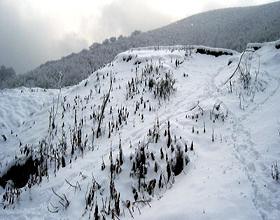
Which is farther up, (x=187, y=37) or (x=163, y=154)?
(x=187, y=37)

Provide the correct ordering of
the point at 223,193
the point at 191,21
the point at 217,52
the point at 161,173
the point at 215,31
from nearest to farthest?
the point at 223,193
the point at 161,173
the point at 217,52
the point at 215,31
the point at 191,21

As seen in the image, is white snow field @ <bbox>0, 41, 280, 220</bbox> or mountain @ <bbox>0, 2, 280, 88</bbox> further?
mountain @ <bbox>0, 2, 280, 88</bbox>

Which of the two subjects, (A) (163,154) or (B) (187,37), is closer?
(A) (163,154)

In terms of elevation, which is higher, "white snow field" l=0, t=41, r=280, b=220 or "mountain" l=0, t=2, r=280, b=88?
"mountain" l=0, t=2, r=280, b=88

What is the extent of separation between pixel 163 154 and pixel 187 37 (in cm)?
8140

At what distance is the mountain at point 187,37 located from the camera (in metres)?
70.9

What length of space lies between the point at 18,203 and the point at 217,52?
1346cm

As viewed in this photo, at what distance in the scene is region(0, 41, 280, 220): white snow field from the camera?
4.08 meters

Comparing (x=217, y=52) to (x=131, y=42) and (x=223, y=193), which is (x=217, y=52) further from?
(x=131, y=42)

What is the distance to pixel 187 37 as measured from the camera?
83.5 meters

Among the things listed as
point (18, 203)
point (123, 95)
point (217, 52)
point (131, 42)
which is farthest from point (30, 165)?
point (131, 42)

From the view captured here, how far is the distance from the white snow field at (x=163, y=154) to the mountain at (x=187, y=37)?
185ft

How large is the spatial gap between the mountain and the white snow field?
5650 centimetres

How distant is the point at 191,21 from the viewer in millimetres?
98938
